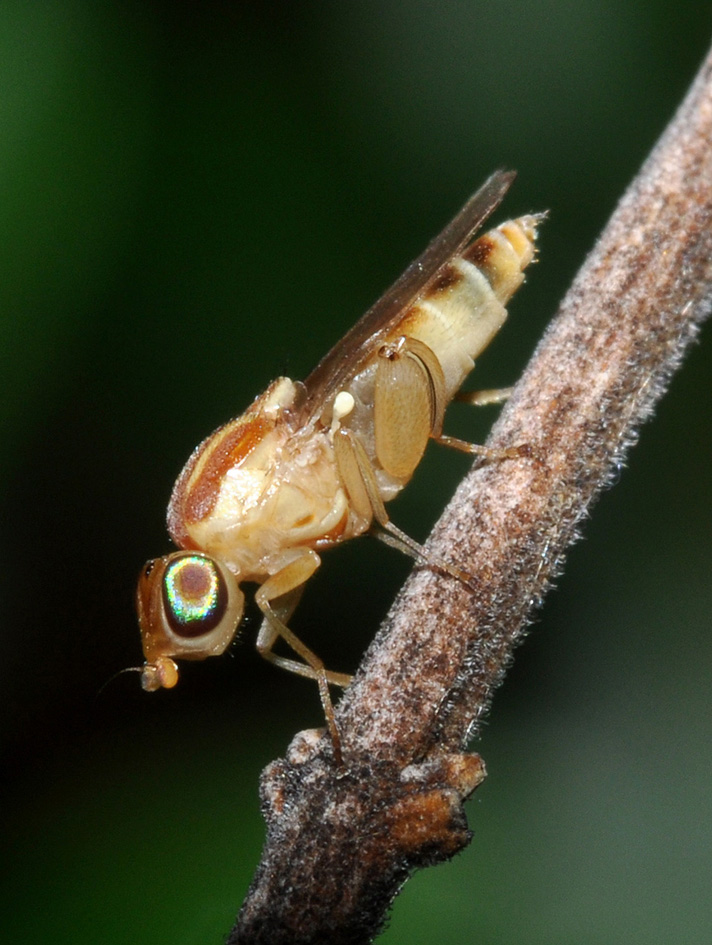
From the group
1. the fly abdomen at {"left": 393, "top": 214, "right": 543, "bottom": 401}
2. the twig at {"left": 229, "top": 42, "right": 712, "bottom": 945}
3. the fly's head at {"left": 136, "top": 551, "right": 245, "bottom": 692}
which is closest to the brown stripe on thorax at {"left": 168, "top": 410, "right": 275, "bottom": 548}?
the fly's head at {"left": 136, "top": 551, "right": 245, "bottom": 692}

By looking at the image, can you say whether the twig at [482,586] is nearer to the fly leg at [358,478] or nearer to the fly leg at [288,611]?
the fly leg at [288,611]

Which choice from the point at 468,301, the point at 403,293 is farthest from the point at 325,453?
the point at 468,301

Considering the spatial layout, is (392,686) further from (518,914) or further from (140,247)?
(140,247)

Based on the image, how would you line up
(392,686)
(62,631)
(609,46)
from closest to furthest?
1. (392,686)
2. (62,631)
3. (609,46)

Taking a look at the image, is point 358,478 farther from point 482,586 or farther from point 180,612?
point 482,586

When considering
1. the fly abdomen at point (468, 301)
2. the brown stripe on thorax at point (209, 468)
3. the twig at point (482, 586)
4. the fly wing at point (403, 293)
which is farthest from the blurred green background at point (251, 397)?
the twig at point (482, 586)

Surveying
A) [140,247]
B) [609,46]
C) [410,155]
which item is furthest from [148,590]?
[609,46]
